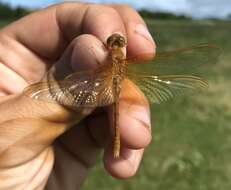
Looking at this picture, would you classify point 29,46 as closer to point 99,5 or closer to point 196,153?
point 99,5

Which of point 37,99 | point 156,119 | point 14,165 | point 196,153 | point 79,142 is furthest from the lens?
point 156,119

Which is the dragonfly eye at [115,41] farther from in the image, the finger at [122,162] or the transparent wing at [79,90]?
the finger at [122,162]

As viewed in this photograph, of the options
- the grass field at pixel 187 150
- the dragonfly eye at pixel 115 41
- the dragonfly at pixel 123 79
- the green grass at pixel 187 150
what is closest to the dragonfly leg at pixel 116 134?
the dragonfly at pixel 123 79

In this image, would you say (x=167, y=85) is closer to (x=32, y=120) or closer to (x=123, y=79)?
(x=123, y=79)

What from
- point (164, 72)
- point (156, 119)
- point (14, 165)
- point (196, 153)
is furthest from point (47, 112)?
point (156, 119)

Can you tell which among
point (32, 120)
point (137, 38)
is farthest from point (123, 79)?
point (32, 120)
